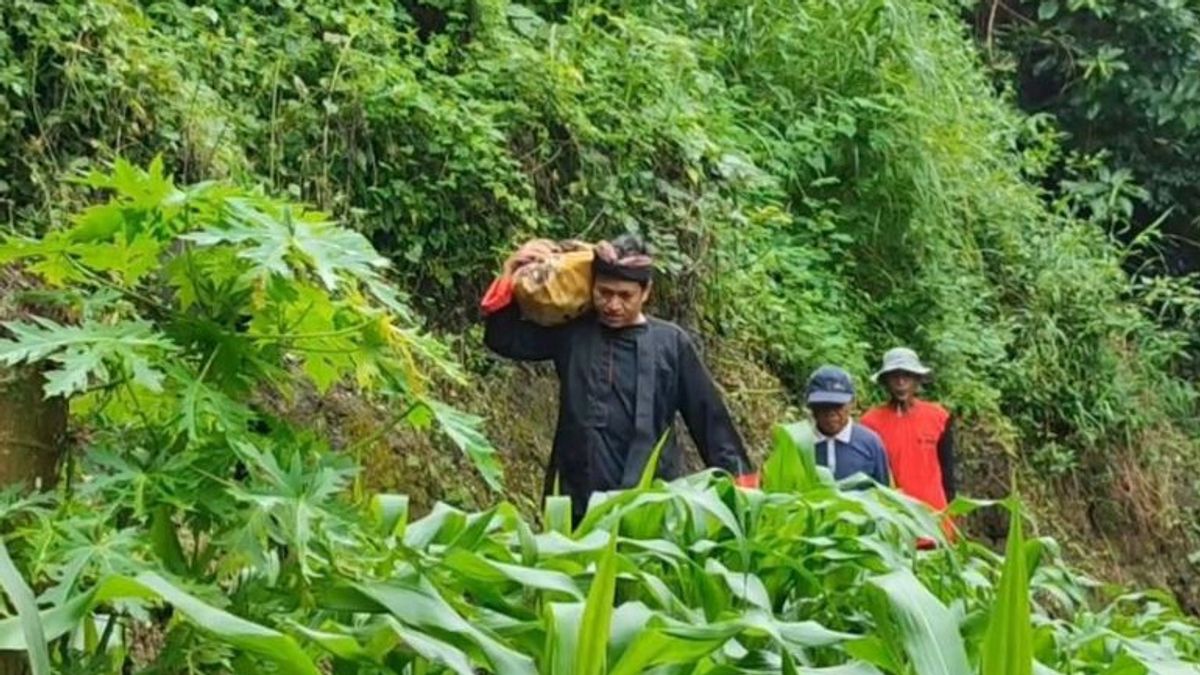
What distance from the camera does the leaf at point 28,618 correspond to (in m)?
1.37

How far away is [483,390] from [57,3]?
1.83 meters

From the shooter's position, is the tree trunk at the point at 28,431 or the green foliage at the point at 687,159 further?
the green foliage at the point at 687,159

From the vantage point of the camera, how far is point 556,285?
13.9ft

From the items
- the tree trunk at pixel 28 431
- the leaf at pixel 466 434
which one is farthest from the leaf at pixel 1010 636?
the tree trunk at pixel 28 431

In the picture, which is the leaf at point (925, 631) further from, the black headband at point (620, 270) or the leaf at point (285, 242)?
the black headband at point (620, 270)

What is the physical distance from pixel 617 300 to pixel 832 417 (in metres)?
1.13

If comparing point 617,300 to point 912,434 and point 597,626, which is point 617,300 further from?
point 597,626

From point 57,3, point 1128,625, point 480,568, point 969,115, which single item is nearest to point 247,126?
point 57,3

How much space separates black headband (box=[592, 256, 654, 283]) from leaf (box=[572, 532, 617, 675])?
8.67ft

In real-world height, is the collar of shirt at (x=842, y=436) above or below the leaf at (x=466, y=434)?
below

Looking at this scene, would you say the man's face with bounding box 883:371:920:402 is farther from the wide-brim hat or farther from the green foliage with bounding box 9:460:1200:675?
the green foliage with bounding box 9:460:1200:675

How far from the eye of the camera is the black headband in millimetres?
4188

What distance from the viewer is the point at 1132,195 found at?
1052 cm

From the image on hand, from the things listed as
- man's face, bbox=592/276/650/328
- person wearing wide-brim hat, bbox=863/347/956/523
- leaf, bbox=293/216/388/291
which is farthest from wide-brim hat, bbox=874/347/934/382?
leaf, bbox=293/216/388/291
